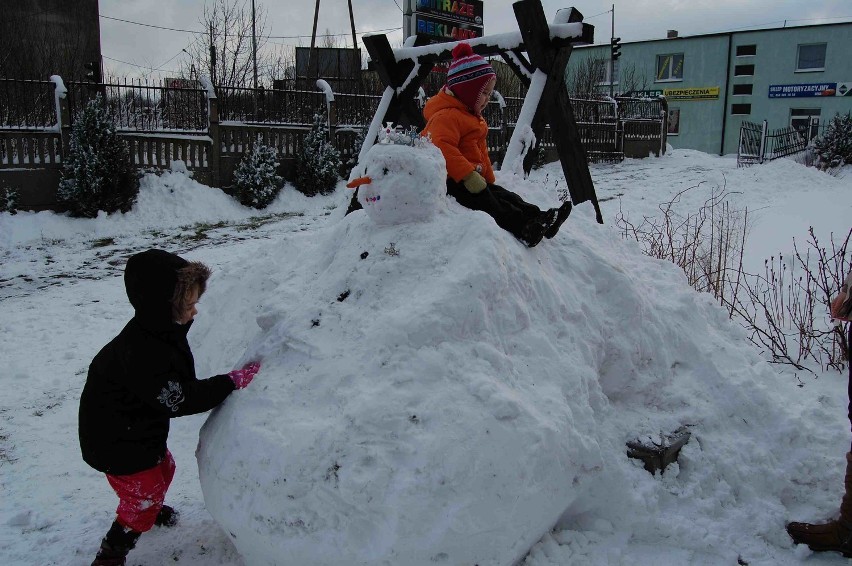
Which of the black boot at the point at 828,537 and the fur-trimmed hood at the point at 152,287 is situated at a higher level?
the fur-trimmed hood at the point at 152,287

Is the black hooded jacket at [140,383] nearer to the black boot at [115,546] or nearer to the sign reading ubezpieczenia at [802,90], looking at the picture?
the black boot at [115,546]

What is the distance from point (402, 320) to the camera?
2383 mm

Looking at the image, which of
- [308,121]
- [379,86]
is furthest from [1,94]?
[379,86]

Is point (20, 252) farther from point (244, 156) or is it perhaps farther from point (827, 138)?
point (827, 138)

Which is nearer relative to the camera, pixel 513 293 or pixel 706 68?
pixel 513 293

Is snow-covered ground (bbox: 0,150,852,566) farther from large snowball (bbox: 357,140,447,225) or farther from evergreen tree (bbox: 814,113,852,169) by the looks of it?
evergreen tree (bbox: 814,113,852,169)

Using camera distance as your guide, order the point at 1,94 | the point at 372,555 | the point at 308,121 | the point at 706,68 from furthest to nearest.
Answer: the point at 706,68 < the point at 308,121 < the point at 1,94 < the point at 372,555

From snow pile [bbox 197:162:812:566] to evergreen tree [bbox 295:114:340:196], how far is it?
10.6m

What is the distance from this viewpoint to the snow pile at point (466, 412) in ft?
6.85

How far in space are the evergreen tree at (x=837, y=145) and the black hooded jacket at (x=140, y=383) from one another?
18890mm

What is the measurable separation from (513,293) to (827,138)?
60.7ft

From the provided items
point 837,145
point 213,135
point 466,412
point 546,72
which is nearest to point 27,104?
point 213,135

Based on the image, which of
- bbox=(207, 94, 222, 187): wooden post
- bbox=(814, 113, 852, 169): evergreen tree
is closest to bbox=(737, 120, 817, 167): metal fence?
bbox=(814, 113, 852, 169): evergreen tree

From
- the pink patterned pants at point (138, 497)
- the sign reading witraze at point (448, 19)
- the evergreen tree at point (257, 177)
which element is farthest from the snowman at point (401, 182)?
the sign reading witraze at point (448, 19)
